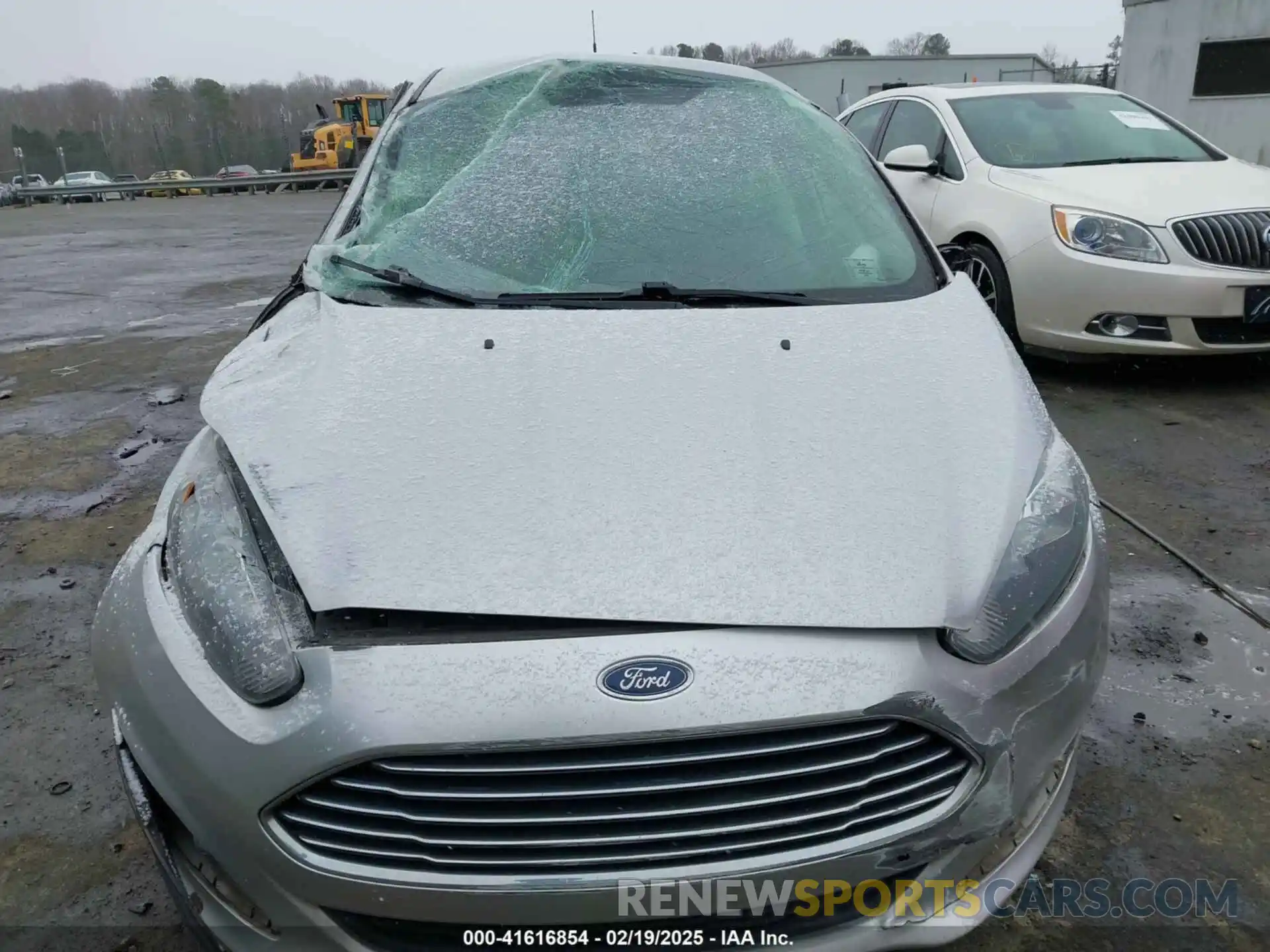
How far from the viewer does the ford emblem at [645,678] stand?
1.22 meters

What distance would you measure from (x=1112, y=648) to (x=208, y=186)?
30.0 meters

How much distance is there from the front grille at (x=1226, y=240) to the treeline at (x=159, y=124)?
39.2 meters

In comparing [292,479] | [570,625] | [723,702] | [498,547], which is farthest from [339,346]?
[723,702]

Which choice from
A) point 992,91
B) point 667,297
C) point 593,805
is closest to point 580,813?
point 593,805

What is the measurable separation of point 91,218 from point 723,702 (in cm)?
2176

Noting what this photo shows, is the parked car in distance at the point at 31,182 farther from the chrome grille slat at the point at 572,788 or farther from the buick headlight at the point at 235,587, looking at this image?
the chrome grille slat at the point at 572,788

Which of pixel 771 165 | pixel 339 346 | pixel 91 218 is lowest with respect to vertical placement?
pixel 91 218

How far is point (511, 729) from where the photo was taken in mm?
1196

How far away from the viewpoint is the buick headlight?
4.26 ft

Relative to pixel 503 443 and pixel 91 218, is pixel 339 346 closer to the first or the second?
pixel 503 443

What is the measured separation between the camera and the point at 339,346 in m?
1.86

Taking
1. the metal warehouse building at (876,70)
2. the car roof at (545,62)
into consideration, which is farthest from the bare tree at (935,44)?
the car roof at (545,62)

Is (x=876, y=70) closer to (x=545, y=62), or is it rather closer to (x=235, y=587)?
(x=545, y=62)

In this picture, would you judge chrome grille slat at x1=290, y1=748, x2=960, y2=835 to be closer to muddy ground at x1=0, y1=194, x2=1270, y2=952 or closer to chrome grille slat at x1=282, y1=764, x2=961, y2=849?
chrome grille slat at x1=282, y1=764, x2=961, y2=849
